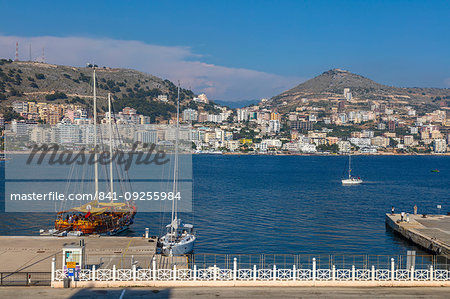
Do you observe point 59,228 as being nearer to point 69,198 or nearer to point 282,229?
point 282,229

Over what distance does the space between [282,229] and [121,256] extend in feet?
68.5

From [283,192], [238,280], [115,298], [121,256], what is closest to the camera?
[115,298]

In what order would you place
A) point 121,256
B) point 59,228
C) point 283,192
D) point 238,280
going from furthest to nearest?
point 283,192 < point 59,228 < point 121,256 < point 238,280

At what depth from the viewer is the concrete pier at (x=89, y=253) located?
19938 millimetres

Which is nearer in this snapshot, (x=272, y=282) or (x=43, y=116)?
(x=272, y=282)

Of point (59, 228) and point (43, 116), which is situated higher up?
point (43, 116)

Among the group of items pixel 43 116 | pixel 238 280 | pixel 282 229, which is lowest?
pixel 282 229

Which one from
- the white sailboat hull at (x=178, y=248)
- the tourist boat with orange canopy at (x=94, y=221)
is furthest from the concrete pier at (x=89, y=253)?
the tourist boat with orange canopy at (x=94, y=221)

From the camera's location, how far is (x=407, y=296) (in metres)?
14.6

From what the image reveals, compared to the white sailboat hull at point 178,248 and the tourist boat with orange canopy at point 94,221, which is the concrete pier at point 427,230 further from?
the tourist boat with orange canopy at point 94,221

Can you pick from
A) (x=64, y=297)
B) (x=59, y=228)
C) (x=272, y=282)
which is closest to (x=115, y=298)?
(x=64, y=297)

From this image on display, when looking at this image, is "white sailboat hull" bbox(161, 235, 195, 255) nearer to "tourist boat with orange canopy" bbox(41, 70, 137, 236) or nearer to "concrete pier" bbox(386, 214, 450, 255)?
"tourist boat with orange canopy" bbox(41, 70, 137, 236)

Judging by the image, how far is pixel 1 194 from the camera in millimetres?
62781

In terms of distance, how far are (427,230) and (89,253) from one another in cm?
2303
